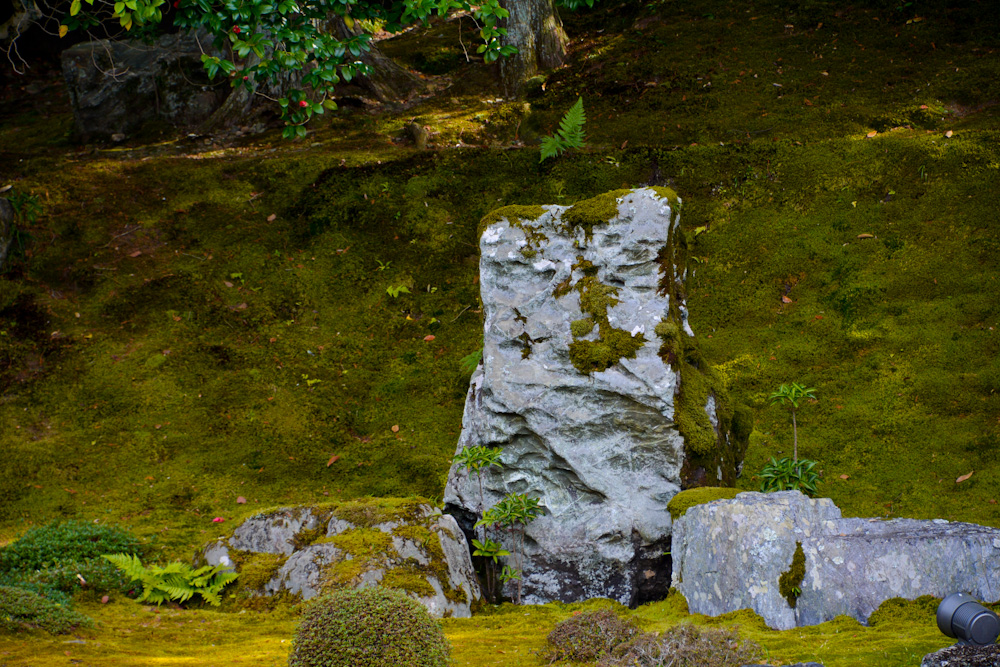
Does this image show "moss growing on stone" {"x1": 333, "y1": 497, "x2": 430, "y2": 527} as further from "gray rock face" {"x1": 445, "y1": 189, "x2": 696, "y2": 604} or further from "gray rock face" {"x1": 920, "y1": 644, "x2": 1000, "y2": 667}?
"gray rock face" {"x1": 920, "y1": 644, "x2": 1000, "y2": 667}

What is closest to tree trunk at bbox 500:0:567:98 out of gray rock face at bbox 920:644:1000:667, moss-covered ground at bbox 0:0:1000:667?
moss-covered ground at bbox 0:0:1000:667

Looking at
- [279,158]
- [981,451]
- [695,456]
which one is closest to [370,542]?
[695,456]

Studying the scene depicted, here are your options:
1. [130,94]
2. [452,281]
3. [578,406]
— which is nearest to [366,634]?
[578,406]

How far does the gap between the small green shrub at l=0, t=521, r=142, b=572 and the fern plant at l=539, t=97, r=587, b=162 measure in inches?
313

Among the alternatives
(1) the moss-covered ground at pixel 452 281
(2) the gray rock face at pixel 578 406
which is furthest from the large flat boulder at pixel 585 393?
(1) the moss-covered ground at pixel 452 281

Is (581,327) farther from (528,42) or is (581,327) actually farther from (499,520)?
(528,42)

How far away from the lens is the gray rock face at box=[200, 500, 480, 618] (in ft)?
20.4

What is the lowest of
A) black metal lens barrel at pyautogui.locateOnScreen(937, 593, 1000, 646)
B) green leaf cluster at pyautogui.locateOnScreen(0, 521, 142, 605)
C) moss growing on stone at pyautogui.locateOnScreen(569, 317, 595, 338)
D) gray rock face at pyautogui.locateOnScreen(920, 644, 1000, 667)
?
green leaf cluster at pyautogui.locateOnScreen(0, 521, 142, 605)

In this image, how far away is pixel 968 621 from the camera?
3811 millimetres

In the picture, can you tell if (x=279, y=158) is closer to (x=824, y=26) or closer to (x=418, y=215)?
(x=418, y=215)

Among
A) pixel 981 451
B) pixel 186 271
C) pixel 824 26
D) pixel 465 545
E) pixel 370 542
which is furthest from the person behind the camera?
pixel 824 26

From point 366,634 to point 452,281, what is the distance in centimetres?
782

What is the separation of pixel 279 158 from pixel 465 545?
8727 millimetres

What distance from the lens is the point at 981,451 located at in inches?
310
